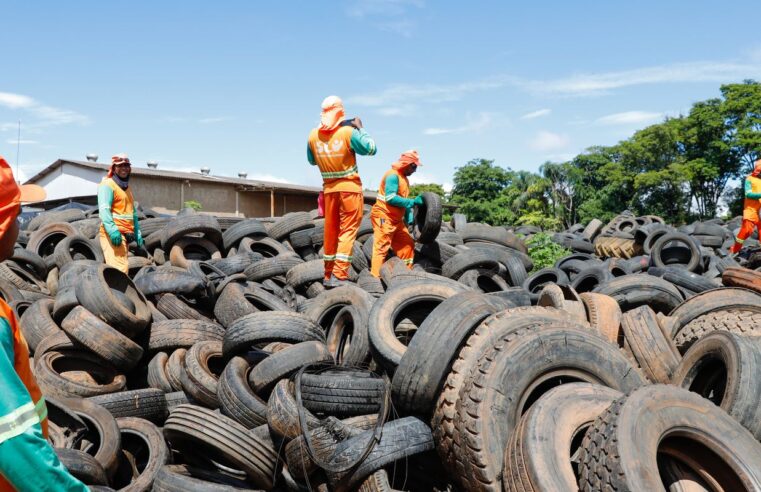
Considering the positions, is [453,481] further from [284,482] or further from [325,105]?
[325,105]

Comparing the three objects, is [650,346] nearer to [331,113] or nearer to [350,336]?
[350,336]

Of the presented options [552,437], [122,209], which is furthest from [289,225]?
[552,437]

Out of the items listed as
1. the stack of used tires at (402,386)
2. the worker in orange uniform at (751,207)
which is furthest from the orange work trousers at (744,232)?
the stack of used tires at (402,386)

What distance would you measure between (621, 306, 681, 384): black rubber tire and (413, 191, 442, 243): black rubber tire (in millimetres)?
4154

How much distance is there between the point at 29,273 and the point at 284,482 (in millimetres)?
6950

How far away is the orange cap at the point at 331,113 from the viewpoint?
7.43 m

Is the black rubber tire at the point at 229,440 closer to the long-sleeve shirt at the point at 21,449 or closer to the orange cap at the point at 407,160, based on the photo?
the long-sleeve shirt at the point at 21,449

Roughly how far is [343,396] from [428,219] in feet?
15.9

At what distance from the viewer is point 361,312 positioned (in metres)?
5.80

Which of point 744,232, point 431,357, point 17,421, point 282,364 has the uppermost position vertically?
point 744,232

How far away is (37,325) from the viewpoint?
249 inches

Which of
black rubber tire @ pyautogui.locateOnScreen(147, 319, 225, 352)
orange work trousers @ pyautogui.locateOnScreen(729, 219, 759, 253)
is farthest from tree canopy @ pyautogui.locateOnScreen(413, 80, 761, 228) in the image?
black rubber tire @ pyautogui.locateOnScreen(147, 319, 225, 352)

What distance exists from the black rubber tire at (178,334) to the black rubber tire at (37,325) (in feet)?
3.22

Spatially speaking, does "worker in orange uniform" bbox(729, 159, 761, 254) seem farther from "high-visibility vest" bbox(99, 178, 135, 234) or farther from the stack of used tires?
"high-visibility vest" bbox(99, 178, 135, 234)
